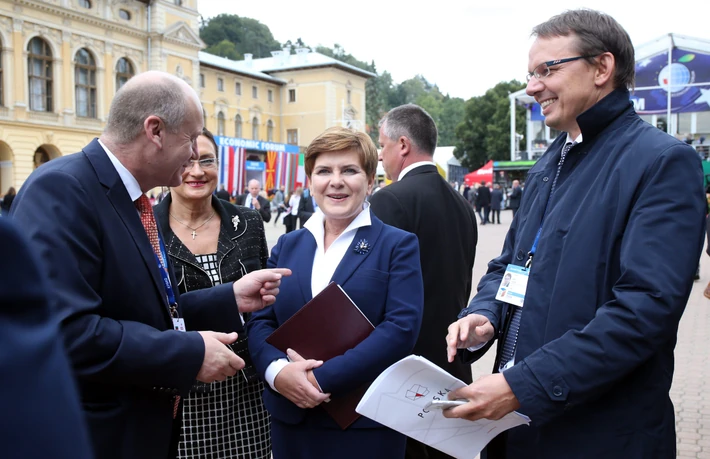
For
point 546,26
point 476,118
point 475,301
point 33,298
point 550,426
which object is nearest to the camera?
point 33,298

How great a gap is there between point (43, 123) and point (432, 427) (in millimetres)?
37760

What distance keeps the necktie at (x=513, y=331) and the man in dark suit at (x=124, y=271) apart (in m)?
0.91

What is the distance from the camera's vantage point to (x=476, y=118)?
6100cm

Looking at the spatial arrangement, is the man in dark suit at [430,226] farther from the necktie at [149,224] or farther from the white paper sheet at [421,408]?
the necktie at [149,224]

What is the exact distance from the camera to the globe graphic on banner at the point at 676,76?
107ft

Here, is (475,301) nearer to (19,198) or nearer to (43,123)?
(19,198)

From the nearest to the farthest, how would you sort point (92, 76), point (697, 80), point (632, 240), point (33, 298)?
point (33, 298) < point (632, 240) < point (697, 80) < point (92, 76)

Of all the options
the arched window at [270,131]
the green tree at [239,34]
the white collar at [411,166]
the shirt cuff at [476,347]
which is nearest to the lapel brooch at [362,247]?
the shirt cuff at [476,347]

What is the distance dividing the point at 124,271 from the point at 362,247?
3.20ft

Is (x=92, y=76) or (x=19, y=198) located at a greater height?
(x=92, y=76)

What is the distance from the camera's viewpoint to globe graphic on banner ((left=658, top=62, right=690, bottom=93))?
3256 centimetres

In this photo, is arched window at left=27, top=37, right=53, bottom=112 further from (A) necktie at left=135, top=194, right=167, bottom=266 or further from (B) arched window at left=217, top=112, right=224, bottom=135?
(A) necktie at left=135, top=194, right=167, bottom=266

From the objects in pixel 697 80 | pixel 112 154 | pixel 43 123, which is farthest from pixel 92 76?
pixel 112 154

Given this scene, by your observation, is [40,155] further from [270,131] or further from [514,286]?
[514,286]
